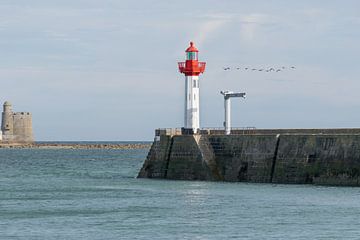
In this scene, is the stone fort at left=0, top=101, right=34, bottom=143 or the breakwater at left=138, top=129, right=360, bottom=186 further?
the stone fort at left=0, top=101, right=34, bottom=143

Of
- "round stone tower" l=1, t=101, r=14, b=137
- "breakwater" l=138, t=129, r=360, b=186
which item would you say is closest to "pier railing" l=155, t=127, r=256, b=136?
"breakwater" l=138, t=129, r=360, b=186

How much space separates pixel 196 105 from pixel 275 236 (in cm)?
2409

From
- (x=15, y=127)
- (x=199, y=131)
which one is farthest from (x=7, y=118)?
(x=199, y=131)

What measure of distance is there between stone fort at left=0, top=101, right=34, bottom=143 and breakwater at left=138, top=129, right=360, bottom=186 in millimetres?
123013

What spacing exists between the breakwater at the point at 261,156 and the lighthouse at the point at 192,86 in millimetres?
927

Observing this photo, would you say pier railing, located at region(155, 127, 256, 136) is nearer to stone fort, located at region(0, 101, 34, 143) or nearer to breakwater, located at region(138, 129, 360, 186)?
breakwater, located at region(138, 129, 360, 186)

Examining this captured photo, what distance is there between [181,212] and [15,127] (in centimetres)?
14490

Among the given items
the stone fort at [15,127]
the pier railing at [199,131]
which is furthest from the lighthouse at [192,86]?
the stone fort at [15,127]

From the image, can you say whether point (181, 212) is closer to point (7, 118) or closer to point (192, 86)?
point (192, 86)

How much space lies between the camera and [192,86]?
54.1 m

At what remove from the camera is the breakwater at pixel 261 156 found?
46312 mm

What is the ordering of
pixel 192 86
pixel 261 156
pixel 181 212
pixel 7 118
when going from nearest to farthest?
1. pixel 181 212
2. pixel 261 156
3. pixel 192 86
4. pixel 7 118

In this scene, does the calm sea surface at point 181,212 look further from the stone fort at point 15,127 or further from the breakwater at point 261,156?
the stone fort at point 15,127

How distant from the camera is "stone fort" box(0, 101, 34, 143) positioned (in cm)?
17588
